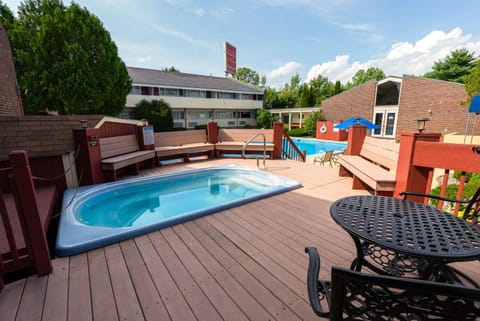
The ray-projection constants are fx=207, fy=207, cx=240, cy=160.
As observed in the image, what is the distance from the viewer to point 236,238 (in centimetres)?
241

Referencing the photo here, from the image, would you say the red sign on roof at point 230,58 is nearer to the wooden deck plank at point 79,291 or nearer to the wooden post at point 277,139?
the wooden post at point 277,139

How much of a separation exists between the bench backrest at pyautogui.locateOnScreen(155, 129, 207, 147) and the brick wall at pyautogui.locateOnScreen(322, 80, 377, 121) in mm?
14760

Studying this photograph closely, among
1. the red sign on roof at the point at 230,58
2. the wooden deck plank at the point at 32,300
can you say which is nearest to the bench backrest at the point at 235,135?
the wooden deck plank at the point at 32,300

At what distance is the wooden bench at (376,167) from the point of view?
121 inches

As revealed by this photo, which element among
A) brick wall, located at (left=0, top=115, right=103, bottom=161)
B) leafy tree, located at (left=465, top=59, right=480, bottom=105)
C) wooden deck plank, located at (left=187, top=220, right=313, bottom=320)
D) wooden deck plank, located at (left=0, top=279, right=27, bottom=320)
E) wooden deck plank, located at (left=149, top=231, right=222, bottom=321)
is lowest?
wooden deck plank, located at (left=187, top=220, right=313, bottom=320)

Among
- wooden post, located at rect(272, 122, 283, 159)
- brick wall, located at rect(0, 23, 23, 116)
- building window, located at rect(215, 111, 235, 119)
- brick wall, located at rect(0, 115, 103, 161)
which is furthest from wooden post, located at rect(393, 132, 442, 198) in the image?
building window, located at rect(215, 111, 235, 119)

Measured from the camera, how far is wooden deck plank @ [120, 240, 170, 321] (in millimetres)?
1458

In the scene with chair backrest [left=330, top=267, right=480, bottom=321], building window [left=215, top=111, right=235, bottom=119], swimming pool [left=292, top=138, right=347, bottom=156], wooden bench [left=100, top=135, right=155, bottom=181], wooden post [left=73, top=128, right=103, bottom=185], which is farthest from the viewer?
building window [left=215, top=111, right=235, bottom=119]

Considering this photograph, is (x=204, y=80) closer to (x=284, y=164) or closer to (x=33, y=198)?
(x=284, y=164)

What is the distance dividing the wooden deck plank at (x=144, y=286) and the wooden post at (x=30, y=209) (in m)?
0.63

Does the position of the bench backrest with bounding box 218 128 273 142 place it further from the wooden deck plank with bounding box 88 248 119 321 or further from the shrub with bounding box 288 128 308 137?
the shrub with bounding box 288 128 308 137

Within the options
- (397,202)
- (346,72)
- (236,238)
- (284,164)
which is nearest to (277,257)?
(236,238)

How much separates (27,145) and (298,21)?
38.1ft

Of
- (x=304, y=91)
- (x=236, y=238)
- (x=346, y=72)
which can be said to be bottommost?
(x=236, y=238)
